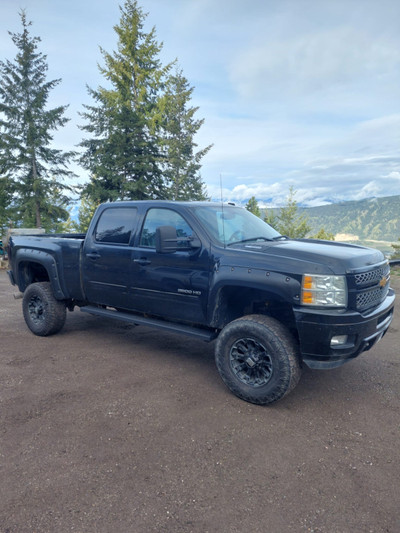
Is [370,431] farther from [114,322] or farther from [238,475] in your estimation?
[114,322]

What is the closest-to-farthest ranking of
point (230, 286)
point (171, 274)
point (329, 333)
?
point (329, 333) → point (230, 286) → point (171, 274)

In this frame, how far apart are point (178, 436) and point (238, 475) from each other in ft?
2.16

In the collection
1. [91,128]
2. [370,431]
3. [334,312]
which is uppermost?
[91,128]

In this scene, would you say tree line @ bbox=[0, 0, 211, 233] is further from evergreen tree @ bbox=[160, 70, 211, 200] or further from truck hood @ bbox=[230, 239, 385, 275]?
truck hood @ bbox=[230, 239, 385, 275]

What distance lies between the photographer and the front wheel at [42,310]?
18.3ft

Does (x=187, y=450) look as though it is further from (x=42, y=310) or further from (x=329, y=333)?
(x=42, y=310)

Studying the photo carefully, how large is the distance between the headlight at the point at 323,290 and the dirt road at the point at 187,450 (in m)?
1.11

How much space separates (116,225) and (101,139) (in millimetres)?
19867

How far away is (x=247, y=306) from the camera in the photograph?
418 centimetres

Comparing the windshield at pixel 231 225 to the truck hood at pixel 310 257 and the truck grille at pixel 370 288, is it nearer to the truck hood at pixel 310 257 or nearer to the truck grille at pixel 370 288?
the truck hood at pixel 310 257

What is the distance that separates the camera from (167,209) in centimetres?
455

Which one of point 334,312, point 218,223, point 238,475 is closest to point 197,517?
point 238,475

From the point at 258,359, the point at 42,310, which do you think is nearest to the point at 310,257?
the point at 258,359

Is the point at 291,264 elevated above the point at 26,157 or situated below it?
below
